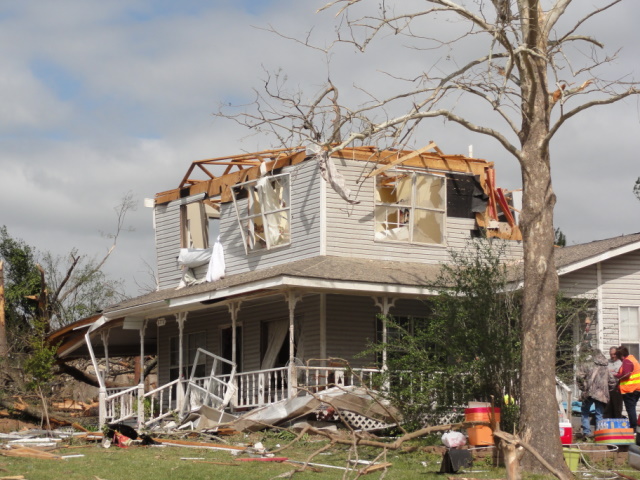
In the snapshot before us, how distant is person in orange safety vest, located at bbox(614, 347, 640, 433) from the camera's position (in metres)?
17.2

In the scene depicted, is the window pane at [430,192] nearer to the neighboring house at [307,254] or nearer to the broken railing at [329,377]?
the neighboring house at [307,254]

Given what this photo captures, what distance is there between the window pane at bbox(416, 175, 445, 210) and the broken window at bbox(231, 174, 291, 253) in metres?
2.84

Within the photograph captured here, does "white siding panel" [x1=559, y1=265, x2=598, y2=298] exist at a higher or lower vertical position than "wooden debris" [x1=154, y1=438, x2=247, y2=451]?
higher

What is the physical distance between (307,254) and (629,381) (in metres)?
7.25

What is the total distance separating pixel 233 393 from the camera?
20500 millimetres

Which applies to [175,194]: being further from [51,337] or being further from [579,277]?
[579,277]

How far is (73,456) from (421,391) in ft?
17.3

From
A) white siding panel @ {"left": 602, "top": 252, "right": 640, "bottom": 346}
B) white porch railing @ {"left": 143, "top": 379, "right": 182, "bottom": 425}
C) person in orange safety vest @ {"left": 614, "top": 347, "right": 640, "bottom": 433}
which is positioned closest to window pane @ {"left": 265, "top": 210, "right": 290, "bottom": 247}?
white porch railing @ {"left": 143, "top": 379, "right": 182, "bottom": 425}

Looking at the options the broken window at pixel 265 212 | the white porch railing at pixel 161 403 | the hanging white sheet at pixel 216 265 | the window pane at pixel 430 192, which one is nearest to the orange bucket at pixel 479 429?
the white porch railing at pixel 161 403

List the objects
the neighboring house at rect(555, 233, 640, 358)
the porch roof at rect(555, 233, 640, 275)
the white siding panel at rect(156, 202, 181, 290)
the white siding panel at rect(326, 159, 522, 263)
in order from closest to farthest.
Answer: the porch roof at rect(555, 233, 640, 275) < the neighboring house at rect(555, 233, 640, 358) < the white siding panel at rect(326, 159, 522, 263) < the white siding panel at rect(156, 202, 181, 290)

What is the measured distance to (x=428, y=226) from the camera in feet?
73.6

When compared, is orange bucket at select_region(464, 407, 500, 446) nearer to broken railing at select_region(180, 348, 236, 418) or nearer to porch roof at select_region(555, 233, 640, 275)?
porch roof at select_region(555, 233, 640, 275)

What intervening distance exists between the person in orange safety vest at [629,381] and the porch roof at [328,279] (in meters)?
3.46

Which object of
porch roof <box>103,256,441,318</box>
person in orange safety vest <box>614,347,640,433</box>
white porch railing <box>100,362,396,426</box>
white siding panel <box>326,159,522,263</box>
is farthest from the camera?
white siding panel <box>326,159,522,263</box>
